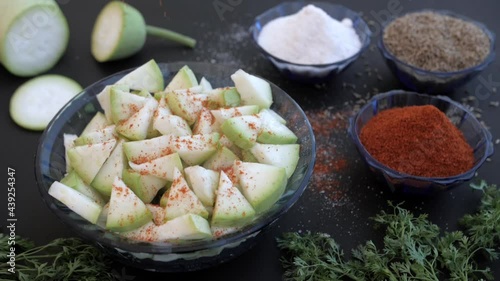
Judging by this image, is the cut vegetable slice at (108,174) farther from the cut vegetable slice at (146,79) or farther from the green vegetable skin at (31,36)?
the green vegetable skin at (31,36)

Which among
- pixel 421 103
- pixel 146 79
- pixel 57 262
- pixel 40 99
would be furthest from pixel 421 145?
pixel 40 99

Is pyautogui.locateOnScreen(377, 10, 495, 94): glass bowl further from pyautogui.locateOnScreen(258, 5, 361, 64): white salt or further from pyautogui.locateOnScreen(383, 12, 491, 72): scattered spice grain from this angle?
pyautogui.locateOnScreen(258, 5, 361, 64): white salt

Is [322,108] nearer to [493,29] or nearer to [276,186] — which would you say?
[276,186]

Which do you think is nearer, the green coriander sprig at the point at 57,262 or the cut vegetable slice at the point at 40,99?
the green coriander sprig at the point at 57,262

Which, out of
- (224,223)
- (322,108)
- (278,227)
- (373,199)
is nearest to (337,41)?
(322,108)

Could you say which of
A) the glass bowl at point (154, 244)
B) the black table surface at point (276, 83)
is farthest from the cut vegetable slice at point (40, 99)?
the glass bowl at point (154, 244)
